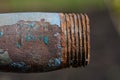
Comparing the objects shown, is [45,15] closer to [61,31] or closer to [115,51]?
[61,31]

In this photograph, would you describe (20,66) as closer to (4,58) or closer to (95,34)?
(4,58)
